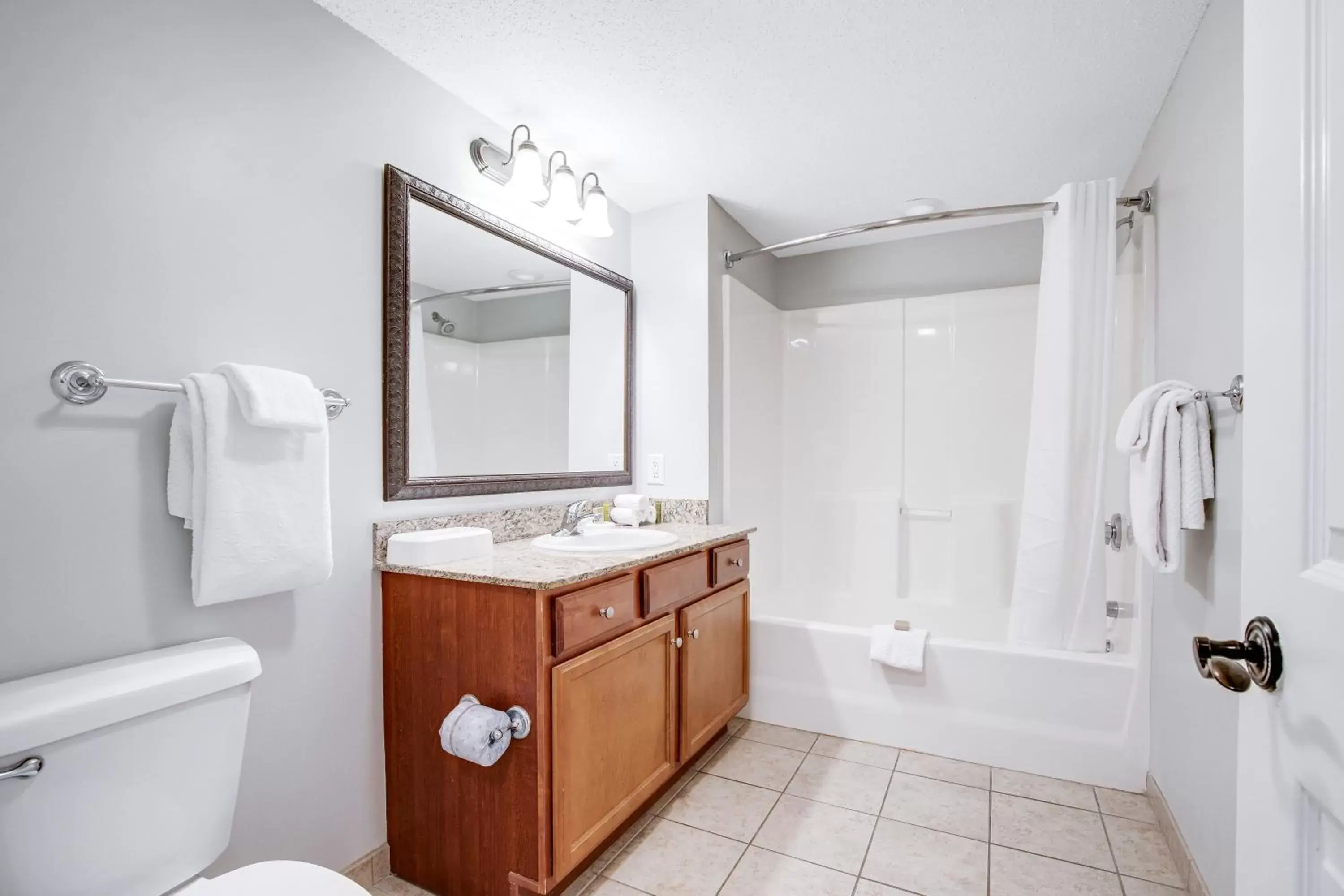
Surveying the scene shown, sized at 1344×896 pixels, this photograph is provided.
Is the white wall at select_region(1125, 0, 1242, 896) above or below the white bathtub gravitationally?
above

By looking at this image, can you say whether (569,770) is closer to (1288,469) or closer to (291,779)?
(291,779)

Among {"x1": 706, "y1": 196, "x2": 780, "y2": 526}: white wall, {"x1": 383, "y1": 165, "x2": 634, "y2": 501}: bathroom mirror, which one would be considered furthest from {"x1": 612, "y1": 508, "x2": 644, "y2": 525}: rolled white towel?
{"x1": 706, "y1": 196, "x2": 780, "y2": 526}: white wall

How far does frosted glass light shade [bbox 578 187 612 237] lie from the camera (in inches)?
85.9

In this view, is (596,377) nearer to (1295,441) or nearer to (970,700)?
(970,700)

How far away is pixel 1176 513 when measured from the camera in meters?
1.44

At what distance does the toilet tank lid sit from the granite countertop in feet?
1.36

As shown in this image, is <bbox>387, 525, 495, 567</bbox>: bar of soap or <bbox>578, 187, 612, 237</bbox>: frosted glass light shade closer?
<bbox>387, 525, 495, 567</bbox>: bar of soap

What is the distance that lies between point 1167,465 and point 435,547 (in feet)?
5.87

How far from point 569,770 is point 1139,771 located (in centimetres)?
184

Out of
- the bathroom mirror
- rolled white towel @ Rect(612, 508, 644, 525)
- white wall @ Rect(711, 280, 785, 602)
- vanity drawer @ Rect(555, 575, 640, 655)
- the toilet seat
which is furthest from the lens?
white wall @ Rect(711, 280, 785, 602)

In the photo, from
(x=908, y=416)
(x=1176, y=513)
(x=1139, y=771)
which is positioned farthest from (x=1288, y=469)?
(x=908, y=416)

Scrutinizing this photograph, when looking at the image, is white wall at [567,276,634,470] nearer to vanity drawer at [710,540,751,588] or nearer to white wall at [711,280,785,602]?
white wall at [711,280,785,602]

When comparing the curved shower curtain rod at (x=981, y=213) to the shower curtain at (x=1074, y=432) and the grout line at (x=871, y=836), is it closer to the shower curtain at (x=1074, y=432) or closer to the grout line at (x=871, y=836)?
the shower curtain at (x=1074, y=432)

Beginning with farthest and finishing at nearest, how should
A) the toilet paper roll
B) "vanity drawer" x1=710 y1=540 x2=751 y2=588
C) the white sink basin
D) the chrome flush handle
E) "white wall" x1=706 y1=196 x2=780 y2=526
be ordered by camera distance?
1. "white wall" x1=706 y1=196 x2=780 y2=526
2. "vanity drawer" x1=710 y1=540 x2=751 y2=588
3. the white sink basin
4. the toilet paper roll
5. the chrome flush handle
